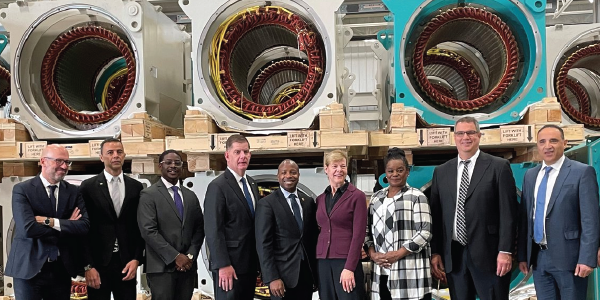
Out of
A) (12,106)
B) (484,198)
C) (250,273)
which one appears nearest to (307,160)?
(250,273)

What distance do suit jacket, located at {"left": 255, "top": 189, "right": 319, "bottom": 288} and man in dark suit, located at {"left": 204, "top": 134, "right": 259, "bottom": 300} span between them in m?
0.12

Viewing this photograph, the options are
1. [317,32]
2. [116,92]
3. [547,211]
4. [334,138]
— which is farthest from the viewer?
[116,92]

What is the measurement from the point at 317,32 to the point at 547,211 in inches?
92.4

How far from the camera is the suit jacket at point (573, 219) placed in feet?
11.7

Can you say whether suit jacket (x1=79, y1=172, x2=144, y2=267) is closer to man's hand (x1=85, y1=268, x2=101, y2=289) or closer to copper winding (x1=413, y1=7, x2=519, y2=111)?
man's hand (x1=85, y1=268, x2=101, y2=289)

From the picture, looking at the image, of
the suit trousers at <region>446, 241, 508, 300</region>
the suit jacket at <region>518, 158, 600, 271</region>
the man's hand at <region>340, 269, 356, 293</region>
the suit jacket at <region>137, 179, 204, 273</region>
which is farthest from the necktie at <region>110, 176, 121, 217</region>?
the suit jacket at <region>518, 158, 600, 271</region>

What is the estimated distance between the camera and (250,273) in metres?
4.06

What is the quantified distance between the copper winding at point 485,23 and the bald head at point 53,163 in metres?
2.82

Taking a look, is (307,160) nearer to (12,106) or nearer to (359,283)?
(359,283)

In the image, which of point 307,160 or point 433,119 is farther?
point 307,160

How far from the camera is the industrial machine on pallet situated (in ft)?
16.7

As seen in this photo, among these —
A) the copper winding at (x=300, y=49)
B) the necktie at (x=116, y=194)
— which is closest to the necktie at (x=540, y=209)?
the copper winding at (x=300, y=49)

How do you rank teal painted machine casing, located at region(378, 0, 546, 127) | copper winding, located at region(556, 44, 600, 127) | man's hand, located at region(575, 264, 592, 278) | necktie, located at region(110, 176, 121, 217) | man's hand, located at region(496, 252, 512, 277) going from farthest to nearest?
copper winding, located at region(556, 44, 600, 127)
teal painted machine casing, located at region(378, 0, 546, 127)
necktie, located at region(110, 176, 121, 217)
man's hand, located at region(496, 252, 512, 277)
man's hand, located at region(575, 264, 592, 278)

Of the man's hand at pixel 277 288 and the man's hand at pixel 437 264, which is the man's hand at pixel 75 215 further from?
the man's hand at pixel 437 264
